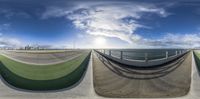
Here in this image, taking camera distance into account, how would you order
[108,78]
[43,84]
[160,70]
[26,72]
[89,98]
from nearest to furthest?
[89,98] < [43,84] < [108,78] < [26,72] < [160,70]

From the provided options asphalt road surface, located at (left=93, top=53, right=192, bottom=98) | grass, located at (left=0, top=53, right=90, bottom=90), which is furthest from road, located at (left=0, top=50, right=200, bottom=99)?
grass, located at (left=0, top=53, right=90, bottom=90)

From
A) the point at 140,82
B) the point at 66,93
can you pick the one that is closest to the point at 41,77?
the point at 66,93

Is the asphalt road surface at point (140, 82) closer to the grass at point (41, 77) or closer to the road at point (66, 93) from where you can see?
the road at point (66, 93)

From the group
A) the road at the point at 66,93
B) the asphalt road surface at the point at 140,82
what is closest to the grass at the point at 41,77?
the road at the point at 66,93

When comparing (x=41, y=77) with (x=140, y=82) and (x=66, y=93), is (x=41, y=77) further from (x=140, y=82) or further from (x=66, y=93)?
(x=140, y=82)

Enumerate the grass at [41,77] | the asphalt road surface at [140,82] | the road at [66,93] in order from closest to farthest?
the road at [66,93], the asphalt road surface at [140,82], the grass at [41,77]

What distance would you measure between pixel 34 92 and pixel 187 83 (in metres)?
7.18

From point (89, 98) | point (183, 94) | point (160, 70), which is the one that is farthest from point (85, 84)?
point (160, 70)

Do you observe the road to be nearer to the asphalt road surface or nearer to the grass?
Answer: the asphalt road surface

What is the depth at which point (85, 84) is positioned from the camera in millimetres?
14195

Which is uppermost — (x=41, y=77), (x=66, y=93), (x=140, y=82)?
(x=41, y=77)

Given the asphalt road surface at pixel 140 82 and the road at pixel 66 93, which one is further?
the asphalt road surface at pixel 140 82

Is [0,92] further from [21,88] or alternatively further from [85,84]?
[85,84]

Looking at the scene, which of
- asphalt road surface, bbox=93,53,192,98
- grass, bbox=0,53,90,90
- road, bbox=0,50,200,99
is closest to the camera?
road, bbox=0,50,200,99
